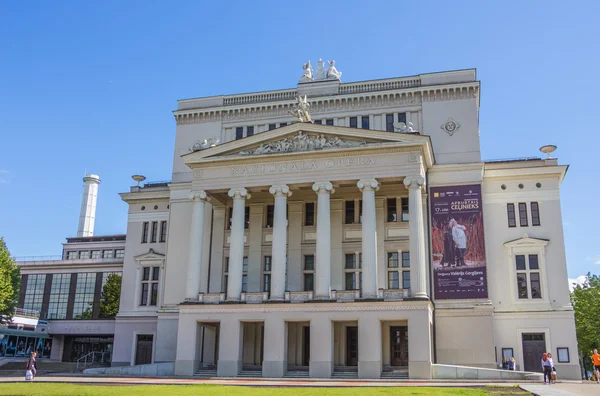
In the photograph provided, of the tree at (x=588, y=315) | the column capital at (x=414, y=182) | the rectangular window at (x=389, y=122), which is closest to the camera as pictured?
the column capital at (x=414, y=182)

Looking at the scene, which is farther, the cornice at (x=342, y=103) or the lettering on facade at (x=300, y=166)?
the cornice at (x=342, y=103)

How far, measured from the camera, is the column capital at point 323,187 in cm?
4159

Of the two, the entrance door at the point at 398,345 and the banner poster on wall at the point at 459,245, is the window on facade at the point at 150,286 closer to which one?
the entrance door at the point at 398,345

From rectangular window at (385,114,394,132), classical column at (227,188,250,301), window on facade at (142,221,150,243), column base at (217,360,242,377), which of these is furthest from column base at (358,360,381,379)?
window on facade at (142,221,150,243)

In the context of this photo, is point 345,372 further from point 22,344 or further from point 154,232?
point 22,344

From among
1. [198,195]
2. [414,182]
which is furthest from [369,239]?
[198,195]

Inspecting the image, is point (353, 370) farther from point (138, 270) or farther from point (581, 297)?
point (581, 297)

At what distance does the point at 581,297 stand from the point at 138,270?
45495 mm

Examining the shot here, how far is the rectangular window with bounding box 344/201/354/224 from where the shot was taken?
45094 millimetres

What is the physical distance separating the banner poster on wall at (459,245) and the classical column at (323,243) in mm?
7943

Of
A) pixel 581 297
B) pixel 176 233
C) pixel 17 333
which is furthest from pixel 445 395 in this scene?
pixel 17 333

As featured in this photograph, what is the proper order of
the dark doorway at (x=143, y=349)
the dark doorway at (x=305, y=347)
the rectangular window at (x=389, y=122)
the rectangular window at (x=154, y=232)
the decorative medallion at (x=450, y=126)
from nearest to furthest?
1. the dark doorway at (x=305, y=347)
2. the decorative medallion at (x=450, y=126)
3. the rectangular window at (x=389, y=122)
4. the dark doorway at (x=143, y=349)
5. the rectangular window at (x=154, y=232)

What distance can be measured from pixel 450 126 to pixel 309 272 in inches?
626

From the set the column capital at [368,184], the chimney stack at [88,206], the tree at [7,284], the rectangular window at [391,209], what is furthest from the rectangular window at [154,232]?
the chimney stack at [88,206]
